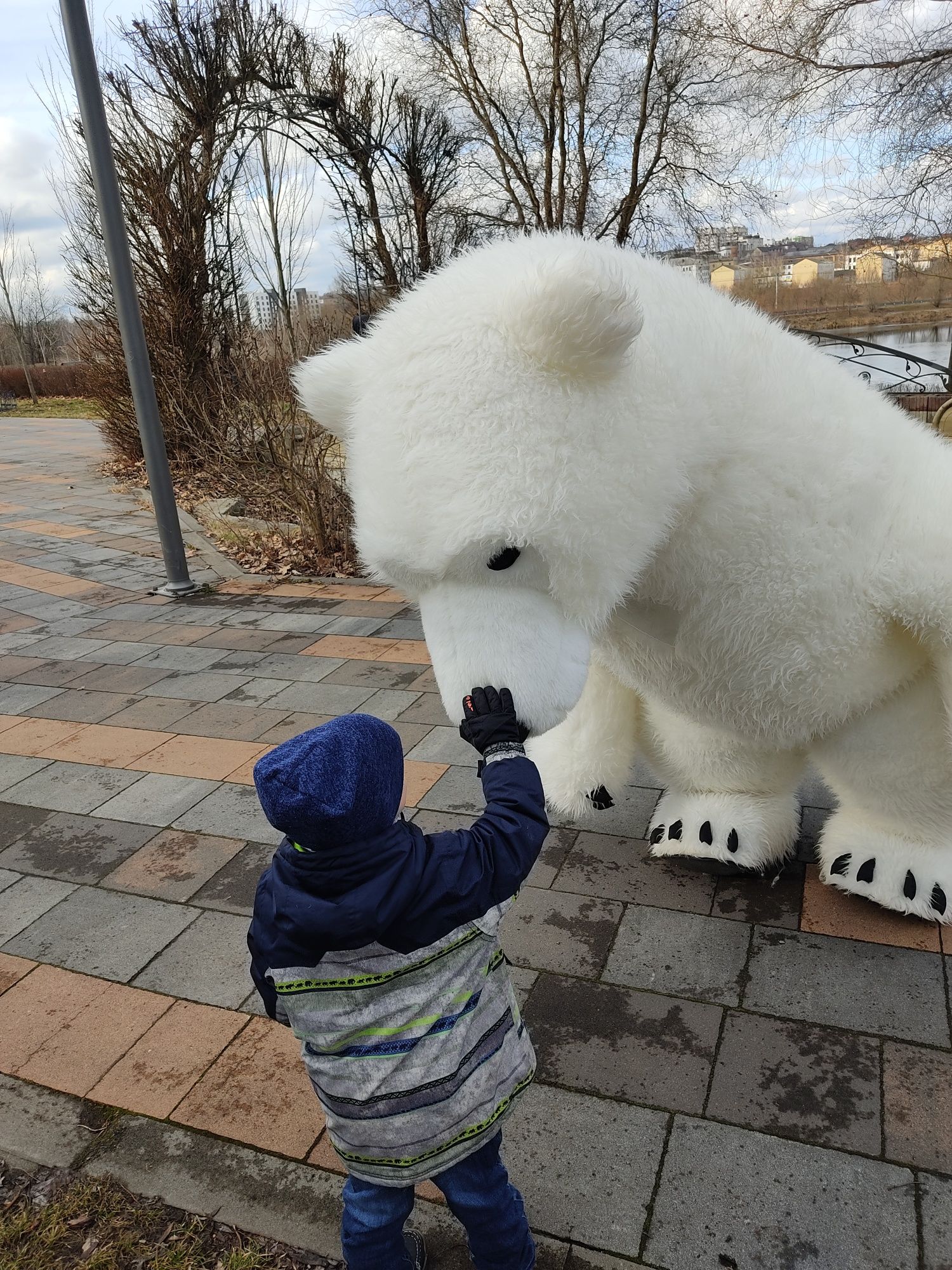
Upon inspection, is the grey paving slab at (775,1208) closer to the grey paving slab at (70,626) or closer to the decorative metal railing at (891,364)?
the decorative metal railing at (891,364)

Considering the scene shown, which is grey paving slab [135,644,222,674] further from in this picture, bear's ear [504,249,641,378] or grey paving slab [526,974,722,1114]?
bear's ear [504,249,641,378]

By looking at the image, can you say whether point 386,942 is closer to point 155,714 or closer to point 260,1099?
point 260,1099

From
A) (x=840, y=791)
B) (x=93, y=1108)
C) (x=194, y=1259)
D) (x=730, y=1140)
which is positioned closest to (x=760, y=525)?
(x=840, y=791)

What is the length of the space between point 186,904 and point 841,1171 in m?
1.96

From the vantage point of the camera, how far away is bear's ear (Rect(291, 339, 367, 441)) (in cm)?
164

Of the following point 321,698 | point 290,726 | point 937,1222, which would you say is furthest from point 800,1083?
point 321,698

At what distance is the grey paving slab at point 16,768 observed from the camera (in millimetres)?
3713

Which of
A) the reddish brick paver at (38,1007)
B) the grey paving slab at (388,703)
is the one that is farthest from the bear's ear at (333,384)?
the grey paving slab at (388,703)

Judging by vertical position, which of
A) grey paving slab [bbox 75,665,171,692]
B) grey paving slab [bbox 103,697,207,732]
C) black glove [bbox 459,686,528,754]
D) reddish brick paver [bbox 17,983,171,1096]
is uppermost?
black glove [bbox 459,686,528,754]

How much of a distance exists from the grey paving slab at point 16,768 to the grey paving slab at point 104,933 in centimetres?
111

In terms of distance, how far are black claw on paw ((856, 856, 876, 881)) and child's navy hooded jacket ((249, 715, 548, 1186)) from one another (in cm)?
129

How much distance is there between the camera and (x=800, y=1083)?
191 centimetres

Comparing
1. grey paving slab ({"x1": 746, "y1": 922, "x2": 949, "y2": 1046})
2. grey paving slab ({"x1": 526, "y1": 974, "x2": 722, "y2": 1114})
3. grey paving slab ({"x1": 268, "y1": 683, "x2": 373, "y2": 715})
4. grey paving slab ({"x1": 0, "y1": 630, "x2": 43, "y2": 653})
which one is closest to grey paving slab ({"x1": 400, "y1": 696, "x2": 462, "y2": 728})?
grey paving slab ({"x1": 268, "y1": 683, "x2": 373, "y2": 715})

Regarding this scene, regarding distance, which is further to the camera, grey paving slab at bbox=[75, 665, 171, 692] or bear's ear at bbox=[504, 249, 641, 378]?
grey paving slab at bbox=[75, 665, 171, 692]
